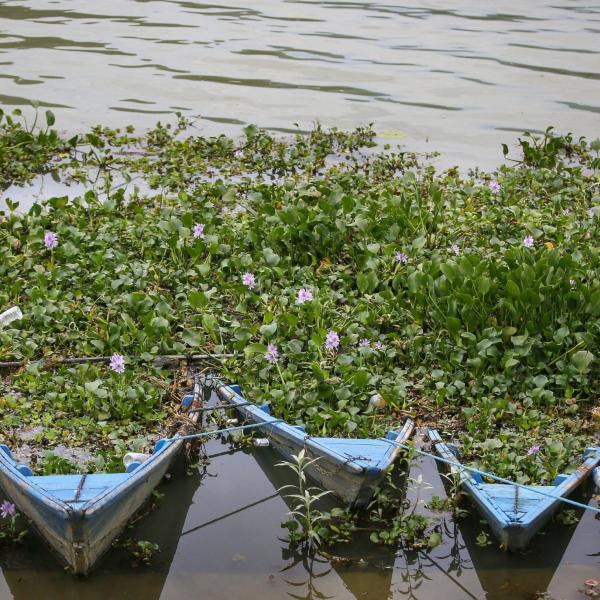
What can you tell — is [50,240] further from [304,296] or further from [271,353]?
[271,353]

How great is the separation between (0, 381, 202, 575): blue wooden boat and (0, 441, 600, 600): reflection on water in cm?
11

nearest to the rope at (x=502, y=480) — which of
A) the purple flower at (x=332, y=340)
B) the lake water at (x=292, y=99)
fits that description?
the lake water at (x=292, y=99)

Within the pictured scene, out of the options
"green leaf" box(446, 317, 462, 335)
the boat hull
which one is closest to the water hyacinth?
"green leaf" box(446, 317, 462, 335)

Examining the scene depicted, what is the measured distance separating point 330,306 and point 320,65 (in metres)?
7.36

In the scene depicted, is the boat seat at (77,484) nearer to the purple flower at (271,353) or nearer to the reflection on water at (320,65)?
the purple flower at (271,353)

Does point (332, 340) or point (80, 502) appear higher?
point (332, 340)

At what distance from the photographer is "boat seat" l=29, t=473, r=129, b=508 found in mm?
3648

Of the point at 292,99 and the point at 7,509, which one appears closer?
the point at 7,509

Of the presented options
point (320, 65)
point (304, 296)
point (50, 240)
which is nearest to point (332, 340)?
point (304, 296)

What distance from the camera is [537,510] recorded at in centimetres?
379

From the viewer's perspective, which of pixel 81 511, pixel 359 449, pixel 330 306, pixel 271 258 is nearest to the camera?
pixel 81 511

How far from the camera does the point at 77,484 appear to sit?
3.78 metres

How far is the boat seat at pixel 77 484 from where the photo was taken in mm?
3648

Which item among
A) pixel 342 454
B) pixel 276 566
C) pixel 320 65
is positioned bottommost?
pixel 276 566
